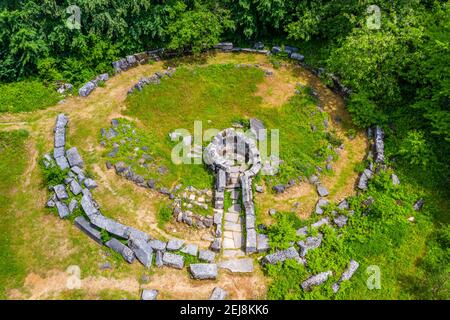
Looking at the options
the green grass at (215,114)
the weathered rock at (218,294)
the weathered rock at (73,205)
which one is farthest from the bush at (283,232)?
the weathered rock at (73,205)

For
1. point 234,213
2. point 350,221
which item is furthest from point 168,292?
point 350,221

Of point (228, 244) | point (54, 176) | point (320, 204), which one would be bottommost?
point (228, 244)

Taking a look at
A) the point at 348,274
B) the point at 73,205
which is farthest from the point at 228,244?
the point at 73,205

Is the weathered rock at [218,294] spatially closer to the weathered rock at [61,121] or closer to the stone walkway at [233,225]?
the stone walkway at [233,225]

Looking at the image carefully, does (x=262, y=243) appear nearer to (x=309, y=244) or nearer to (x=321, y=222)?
(x=309, y=244)

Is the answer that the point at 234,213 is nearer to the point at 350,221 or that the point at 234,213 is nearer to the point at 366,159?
the point at 350,221

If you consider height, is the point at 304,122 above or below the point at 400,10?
below

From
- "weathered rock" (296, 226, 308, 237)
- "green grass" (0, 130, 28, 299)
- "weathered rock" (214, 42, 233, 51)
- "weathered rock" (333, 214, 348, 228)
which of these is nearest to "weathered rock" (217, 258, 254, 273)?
"weathered rock" (296, 226, 308, 237)
